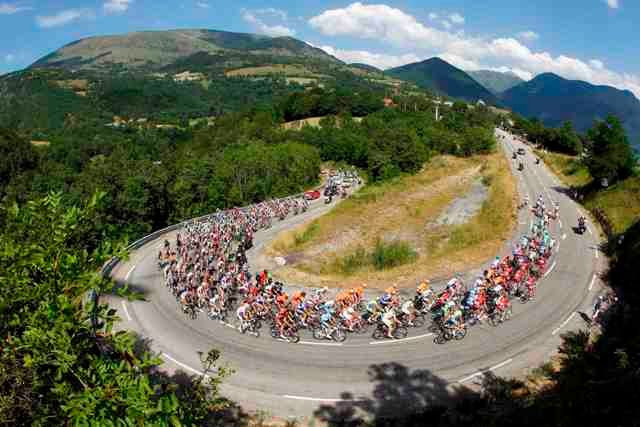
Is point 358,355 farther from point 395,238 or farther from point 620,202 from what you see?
point 620,202

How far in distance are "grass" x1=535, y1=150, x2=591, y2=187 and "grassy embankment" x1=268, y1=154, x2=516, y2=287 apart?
27.6ft

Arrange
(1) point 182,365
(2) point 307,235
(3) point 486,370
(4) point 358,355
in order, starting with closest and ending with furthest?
(3) point 486,370 < (4) point 358,355 < (1) point 182,365 < (2) point 307,235

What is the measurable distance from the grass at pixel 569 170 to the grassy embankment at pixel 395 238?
8405mm

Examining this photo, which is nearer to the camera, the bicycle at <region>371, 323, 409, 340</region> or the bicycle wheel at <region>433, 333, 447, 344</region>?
the bicycle wheel at <region>433, 333, 447, 344</region>

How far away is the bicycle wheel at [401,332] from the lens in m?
16.6

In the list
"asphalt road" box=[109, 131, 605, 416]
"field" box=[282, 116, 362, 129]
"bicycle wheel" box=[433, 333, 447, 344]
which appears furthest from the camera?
"field" box=[282, 116, 362, 129]

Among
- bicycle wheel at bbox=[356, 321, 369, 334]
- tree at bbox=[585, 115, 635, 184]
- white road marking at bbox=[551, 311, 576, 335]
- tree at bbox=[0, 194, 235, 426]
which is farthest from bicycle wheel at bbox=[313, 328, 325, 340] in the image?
tree at bbox=[585, 115, 635, 184]

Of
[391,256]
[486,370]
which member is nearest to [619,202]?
[391,256]

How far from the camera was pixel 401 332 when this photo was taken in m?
16.9

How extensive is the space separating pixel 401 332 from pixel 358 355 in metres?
2.40

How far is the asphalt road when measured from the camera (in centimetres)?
1362

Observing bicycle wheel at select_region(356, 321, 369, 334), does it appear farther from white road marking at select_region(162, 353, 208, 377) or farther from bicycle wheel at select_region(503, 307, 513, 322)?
white road marking at select_region(162, 353, 208, 377)

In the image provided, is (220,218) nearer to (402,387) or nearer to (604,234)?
(402,387)

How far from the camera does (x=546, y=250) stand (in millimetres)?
24656
